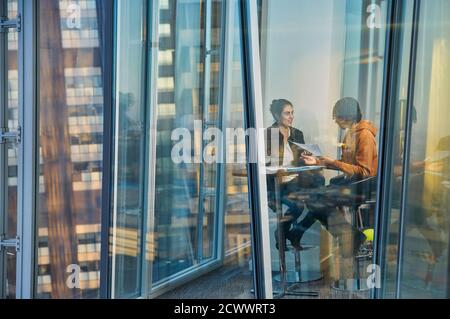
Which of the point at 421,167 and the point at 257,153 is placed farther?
the point at 257,153

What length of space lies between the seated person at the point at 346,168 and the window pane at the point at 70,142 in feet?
4.87

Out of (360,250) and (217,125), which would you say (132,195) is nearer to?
(217,125)

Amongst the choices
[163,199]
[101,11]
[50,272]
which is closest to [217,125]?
[163,199]

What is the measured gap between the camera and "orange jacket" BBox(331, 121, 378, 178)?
15.8ft

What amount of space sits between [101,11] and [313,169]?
6.03 feet

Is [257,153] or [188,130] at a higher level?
[188,130]

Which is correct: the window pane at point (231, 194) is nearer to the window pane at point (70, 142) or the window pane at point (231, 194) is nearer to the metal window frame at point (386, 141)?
the window pane at point (70, 142)

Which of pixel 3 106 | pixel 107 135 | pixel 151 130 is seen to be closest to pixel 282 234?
pixel 151 130

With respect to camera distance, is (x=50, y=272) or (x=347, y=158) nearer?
(x=347, y=158)

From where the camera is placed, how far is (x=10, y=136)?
16.8ft

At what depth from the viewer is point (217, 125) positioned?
5.21 m

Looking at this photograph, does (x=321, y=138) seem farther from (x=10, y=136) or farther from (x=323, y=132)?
(x=10, y=136)

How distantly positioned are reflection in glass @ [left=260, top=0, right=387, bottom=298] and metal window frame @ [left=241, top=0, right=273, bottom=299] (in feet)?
0.16

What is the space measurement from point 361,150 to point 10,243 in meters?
2.54
